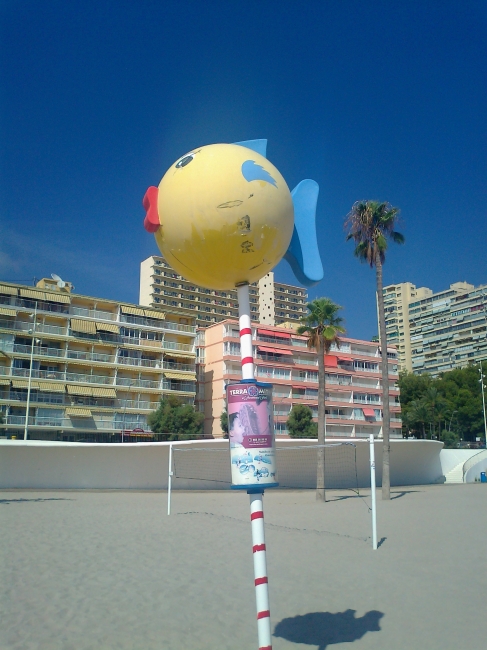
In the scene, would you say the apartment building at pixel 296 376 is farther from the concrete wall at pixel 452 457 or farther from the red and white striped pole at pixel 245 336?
the red and white striped pole at pixel 245 336

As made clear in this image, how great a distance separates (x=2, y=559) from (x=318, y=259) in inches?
308

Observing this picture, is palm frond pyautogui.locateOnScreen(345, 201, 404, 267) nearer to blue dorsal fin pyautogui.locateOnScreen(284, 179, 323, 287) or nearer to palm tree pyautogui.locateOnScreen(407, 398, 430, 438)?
blue dorsal fin pyautogui.locateOnScreen(284, 179, 323, 287)

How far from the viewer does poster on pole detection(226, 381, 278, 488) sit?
426 cm

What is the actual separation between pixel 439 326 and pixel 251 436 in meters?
130

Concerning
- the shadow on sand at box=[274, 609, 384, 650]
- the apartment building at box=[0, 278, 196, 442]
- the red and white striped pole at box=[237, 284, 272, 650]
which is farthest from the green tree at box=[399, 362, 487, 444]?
the red and white striped pole at box=[237, 284, 272, 650]

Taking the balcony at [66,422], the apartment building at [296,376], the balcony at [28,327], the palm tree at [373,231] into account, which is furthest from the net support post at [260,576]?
the apartment building at [296,376]

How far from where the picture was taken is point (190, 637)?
18.4 ft

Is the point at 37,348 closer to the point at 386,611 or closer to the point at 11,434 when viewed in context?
the point at 11,434

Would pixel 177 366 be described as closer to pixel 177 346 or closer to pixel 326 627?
pixel 177 346

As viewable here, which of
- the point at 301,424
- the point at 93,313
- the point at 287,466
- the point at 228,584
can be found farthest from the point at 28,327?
the point at 228,584

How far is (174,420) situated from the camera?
4875 cm

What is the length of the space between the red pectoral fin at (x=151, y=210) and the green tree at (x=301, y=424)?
1981 inches

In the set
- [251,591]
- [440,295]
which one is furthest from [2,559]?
[440,295]

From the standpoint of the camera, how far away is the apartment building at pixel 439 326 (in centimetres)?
11769
